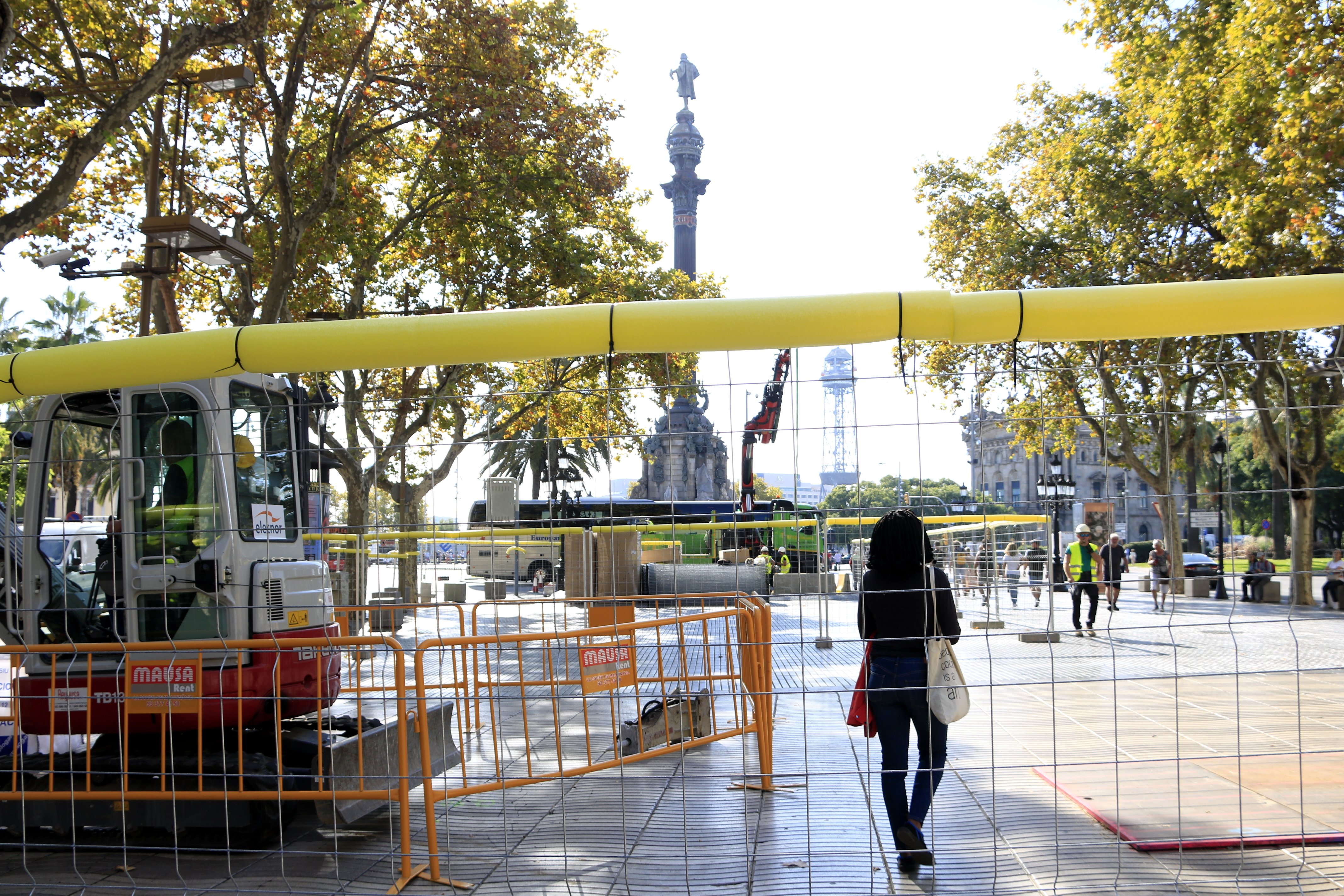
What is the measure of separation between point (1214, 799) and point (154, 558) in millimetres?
6245

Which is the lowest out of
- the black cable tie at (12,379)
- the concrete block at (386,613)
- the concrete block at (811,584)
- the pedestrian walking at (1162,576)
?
the concrete block at (386,613)

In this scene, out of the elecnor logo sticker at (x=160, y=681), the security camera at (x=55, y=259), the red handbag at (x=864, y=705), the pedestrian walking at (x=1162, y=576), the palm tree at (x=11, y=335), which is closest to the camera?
the pedestrian walking at (x=1162, y=576)

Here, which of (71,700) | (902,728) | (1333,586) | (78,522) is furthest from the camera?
(78,522)

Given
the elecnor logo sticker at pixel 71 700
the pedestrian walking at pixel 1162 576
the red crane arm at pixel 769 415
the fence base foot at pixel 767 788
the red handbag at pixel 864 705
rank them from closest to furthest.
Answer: the pedestrian walking at pixel 1162 576 → the red crane arm at pixel 769 415 → the red handbag at pixel 864 705 → the elecnor logo sticker at pixel 71 700 → the fence base foot at pixel 767 788

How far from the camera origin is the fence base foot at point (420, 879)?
14.9 feet

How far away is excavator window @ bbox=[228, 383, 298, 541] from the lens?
18.9 ft

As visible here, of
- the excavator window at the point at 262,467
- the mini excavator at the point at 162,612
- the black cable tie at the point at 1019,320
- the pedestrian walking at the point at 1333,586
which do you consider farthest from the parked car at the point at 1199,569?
the excavator window at the point at 262,467

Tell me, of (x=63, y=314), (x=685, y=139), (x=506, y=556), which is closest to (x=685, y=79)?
(x=685, y=139)

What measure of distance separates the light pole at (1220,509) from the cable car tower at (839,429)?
1465 mm

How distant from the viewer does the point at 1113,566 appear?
4152mm

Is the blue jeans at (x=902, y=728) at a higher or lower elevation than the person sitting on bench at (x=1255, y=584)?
lower

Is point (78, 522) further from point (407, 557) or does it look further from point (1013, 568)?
point (1013, 568)

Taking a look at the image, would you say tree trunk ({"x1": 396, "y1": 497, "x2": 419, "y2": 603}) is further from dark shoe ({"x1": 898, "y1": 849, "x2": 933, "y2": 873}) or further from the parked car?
the parked car

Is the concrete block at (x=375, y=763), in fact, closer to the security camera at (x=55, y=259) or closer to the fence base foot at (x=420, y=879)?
the fence base foot at (x=420, y=879)
